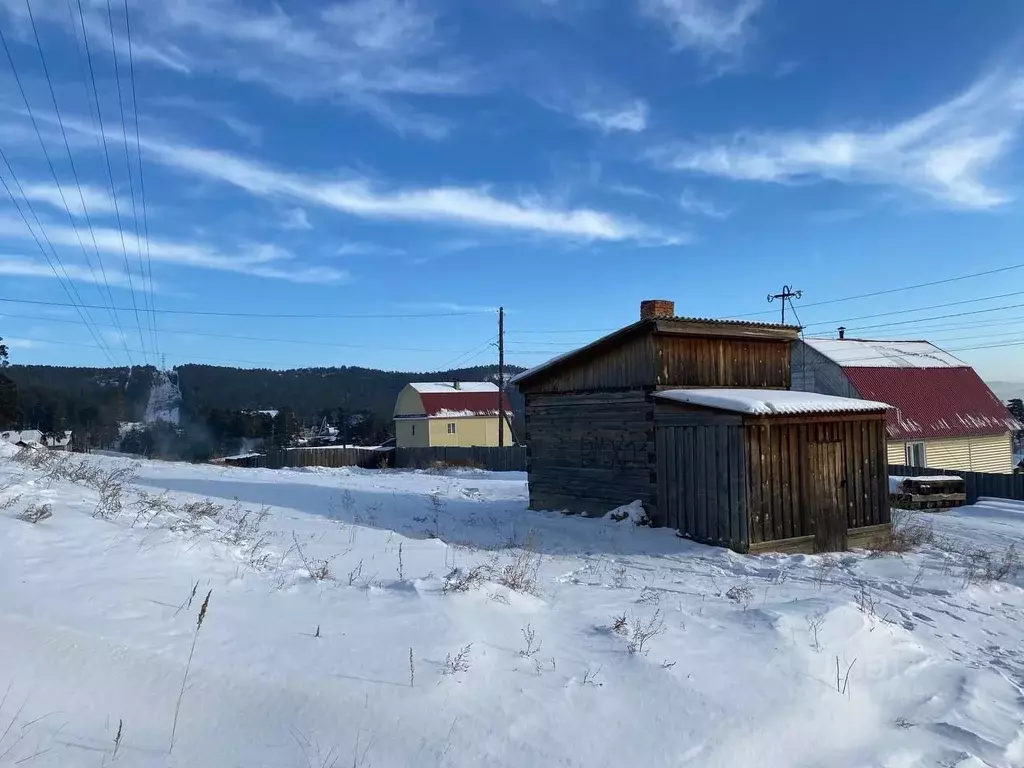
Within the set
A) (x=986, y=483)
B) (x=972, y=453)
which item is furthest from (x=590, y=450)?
(x=972, y=453)

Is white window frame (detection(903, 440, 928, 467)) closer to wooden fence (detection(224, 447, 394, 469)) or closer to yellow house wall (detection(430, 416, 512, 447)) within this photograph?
wooden fence (detection(224, 447, 394, 469))

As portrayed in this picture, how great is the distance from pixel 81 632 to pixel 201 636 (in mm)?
663

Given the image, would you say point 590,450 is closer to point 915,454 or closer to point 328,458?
point 915,454

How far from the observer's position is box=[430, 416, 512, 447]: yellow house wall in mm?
51531

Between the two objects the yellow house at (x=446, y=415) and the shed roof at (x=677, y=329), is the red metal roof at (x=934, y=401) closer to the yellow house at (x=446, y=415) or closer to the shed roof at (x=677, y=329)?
the shed roof at (x=677, y=329)

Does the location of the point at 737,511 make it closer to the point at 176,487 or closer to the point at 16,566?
the point at 16,566

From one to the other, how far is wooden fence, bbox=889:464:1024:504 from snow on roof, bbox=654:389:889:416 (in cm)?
1364

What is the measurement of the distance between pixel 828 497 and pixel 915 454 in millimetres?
22206

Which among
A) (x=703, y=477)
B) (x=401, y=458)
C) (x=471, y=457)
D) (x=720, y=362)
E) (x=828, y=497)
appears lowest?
(x=401, y=458)

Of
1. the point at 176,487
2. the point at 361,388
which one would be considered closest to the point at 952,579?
the point at 176,487

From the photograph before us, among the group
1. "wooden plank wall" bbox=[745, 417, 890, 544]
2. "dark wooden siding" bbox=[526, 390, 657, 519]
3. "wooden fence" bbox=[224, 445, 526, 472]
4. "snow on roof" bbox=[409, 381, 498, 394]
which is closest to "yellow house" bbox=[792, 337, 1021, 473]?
"wooden fence" bbox=[224, 445, 526, 472]

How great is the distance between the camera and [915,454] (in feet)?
103

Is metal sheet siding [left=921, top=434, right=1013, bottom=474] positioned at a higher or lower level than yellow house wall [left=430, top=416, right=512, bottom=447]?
lower

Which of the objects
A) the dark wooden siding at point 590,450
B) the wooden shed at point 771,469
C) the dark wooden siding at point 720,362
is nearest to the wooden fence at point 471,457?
the dark wooden siding at point 590,450
